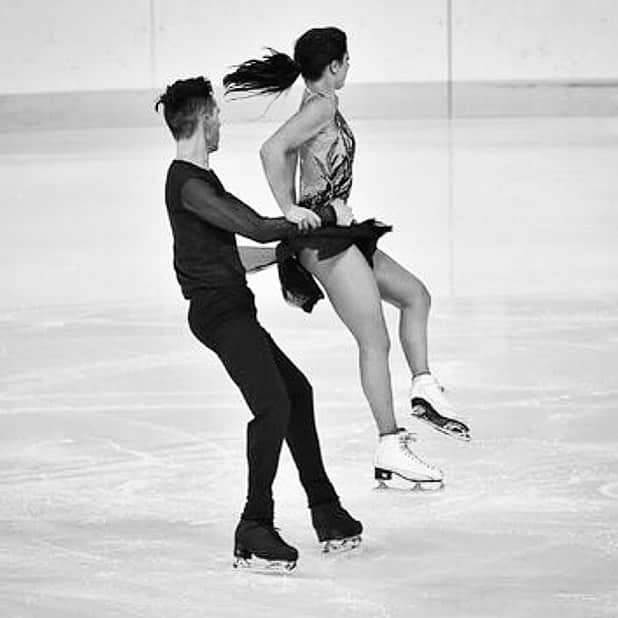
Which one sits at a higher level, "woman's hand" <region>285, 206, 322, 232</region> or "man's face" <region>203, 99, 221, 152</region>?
"man's face" <region>203, 99, 221, 152</region>

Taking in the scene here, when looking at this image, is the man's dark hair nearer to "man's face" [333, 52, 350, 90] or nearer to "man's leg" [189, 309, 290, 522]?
"man's leg" [189, 309, 290, 522]

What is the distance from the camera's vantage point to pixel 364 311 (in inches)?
203

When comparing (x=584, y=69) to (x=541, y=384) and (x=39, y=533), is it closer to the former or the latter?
(x=541, y=384)

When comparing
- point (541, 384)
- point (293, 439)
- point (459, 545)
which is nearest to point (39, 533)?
point (293, 439)

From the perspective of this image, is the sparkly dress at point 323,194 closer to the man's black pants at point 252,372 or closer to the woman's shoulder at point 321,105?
the woman's shoulder at point 321,105

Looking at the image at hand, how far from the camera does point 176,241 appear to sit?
4.57m

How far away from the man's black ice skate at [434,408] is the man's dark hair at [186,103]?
3.98 feet

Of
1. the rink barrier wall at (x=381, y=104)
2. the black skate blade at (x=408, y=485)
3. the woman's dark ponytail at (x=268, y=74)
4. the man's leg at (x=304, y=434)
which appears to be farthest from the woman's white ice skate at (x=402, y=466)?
the rink barrier wall at (x=381, y=104)

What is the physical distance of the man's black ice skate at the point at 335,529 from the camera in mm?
4609

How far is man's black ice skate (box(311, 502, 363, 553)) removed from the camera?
15.1 ft

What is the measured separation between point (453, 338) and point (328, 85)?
250 cm

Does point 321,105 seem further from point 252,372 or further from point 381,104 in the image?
point 381,104

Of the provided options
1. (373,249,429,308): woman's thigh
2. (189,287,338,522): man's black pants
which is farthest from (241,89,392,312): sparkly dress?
(189,287,338,522): man's black pants

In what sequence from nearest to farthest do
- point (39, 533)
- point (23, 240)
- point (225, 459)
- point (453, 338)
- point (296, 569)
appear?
point (296, 569) < point (39, 533) < point (225, 459) < point (453, 338) < point (23, 240)
